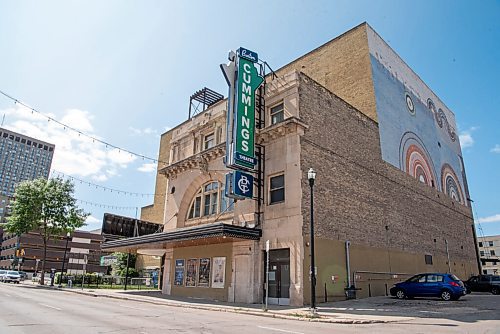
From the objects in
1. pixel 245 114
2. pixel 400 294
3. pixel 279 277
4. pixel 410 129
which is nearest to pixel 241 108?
pixel 245 114

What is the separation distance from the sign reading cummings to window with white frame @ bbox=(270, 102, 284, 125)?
1.98 metres

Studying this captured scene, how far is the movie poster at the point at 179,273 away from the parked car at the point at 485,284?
841 inches

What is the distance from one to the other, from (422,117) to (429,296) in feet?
79.9

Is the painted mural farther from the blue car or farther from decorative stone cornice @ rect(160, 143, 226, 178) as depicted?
decorative stone cornice @ rect(160, 143, 226, 178)

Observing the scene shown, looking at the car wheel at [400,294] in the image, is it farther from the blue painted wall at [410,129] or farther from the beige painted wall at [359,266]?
the blue painted wall at [410,129]

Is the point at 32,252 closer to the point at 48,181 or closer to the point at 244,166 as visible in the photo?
the point at 48,181

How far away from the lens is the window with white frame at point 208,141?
28.0 meters

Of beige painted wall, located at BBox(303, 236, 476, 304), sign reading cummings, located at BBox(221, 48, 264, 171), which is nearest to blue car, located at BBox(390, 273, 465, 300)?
beige painted wall, located at BBox(303, 236, 476, 304)

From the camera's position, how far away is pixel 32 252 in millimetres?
87875

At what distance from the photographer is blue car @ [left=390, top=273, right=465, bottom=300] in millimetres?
19172

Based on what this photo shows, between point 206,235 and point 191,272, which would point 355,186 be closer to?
point 206,235

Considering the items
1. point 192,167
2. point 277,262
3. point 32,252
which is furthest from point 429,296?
point 32,252

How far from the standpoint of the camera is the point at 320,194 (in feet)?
69.3

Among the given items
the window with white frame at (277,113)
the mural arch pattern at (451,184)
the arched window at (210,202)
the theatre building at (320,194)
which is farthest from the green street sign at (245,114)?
the mural arch pattern at (451,184)
